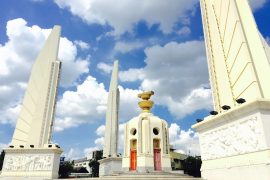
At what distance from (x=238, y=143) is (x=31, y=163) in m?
13.6

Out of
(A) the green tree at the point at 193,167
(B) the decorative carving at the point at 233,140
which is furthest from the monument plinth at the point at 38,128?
(A) the green tree at the point at 193,167

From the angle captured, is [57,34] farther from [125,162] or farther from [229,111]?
[229,111]

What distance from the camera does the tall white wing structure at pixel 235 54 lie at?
7.17 metres

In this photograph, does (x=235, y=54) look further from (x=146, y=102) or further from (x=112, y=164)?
(x=112, y=164)

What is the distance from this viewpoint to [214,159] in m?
7.97

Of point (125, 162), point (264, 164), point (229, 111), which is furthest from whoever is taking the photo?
point (125, 162)

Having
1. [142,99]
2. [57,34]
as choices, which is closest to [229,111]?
[142,99]

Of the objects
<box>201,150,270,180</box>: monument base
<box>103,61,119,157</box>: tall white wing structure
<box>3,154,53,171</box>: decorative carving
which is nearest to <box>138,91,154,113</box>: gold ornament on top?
<box>103,61,119,157</box>: tall white wing structure

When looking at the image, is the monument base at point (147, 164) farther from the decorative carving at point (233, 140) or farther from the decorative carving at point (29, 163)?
the decorative carving at point (233, 140)

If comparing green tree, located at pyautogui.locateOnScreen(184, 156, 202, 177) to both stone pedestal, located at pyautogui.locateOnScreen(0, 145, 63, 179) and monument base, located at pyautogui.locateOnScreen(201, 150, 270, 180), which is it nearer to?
stone pedestal, located at pyautogui.locateOnScreen(0, 145, 63, 179)

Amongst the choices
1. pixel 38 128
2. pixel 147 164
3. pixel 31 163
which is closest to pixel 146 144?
pixel 147 164

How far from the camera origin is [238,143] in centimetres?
697

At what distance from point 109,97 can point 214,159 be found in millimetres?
23842

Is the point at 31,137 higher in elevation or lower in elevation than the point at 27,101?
lower
